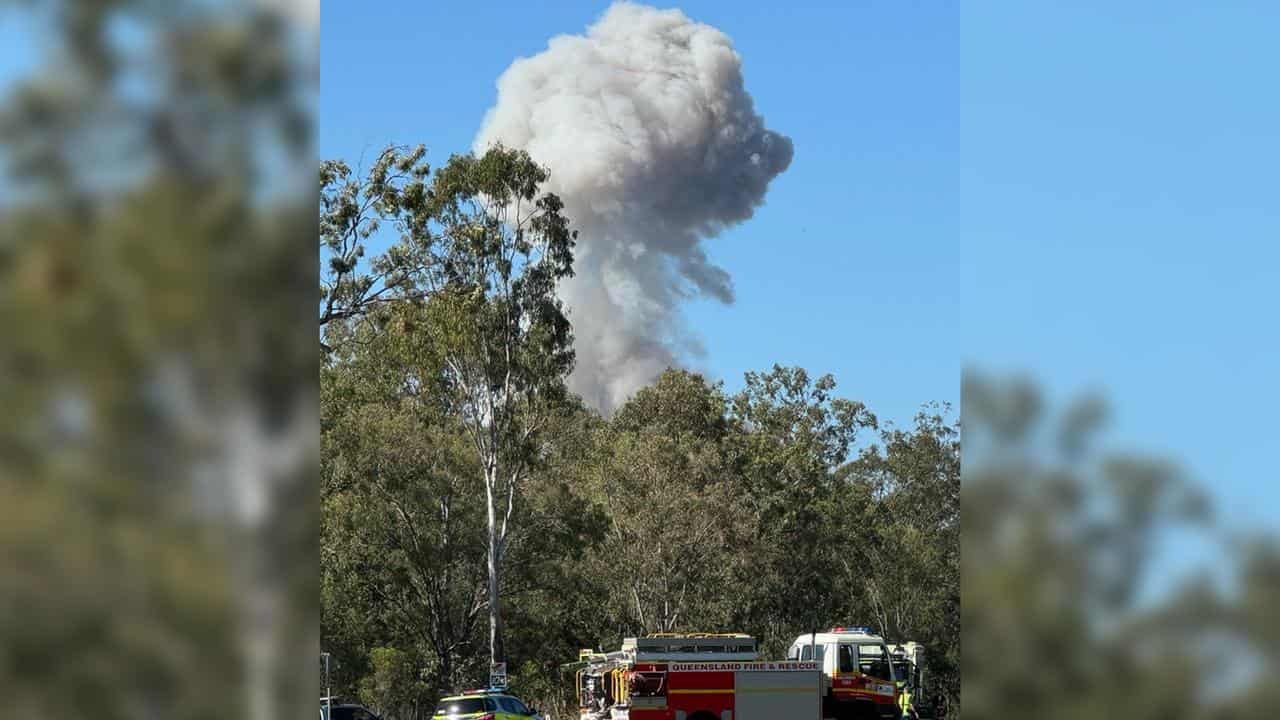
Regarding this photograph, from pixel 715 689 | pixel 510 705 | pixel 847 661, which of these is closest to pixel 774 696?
pixel 715 689

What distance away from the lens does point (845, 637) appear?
29094mm

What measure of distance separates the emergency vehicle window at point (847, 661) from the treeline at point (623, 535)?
707 cm

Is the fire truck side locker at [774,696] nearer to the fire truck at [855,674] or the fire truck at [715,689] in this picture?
the fire truck at [715,689]

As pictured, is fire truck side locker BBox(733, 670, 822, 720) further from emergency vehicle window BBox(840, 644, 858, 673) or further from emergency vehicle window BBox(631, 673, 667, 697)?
emergency vehicle window BBox(840, 644, 858, 673)

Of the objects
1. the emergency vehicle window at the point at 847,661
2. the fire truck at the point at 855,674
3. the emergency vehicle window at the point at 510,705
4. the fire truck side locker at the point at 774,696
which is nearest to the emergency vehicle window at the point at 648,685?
the fire truck side locker at the point at 774,696

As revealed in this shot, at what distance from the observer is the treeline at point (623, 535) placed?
38.7 m
